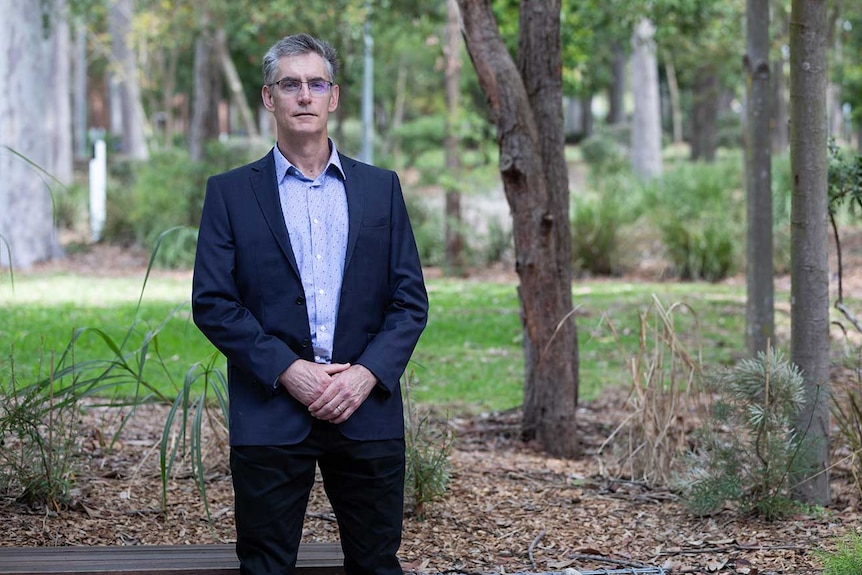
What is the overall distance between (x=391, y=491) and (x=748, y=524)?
204cm

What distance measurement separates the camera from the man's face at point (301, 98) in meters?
3.31

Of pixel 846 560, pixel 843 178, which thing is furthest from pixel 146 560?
pixel 843 178

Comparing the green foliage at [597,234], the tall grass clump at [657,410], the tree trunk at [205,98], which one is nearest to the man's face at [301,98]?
the tall grass clump at [657,410]

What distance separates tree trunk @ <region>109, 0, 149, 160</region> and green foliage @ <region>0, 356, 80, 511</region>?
27881mm

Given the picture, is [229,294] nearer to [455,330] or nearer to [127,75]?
[455,330]

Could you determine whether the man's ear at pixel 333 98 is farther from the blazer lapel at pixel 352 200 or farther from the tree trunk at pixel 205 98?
the tree trunk at pixel 205 98

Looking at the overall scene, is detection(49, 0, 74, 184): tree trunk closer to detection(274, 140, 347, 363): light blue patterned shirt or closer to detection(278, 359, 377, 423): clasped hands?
detection(274, 140, 347, 363): light blue patterned shirt

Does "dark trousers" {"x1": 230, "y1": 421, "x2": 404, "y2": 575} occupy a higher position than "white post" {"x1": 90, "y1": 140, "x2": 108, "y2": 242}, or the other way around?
"white post" {"x1": 90, "y1": 140, "x2": 108, "y2": 242}

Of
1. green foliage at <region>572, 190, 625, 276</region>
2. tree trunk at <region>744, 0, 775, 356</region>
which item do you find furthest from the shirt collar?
green foliage at <region>572, 190, 625, 276</region>

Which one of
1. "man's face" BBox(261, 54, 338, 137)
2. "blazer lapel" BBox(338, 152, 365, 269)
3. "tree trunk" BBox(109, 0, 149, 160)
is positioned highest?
"tree trunk" BBox(109, 0, 149, 160)

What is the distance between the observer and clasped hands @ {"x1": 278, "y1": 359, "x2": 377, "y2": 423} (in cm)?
319

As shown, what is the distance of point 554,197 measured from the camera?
247 inches

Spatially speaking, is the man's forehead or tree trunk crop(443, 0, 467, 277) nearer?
the man's forehead

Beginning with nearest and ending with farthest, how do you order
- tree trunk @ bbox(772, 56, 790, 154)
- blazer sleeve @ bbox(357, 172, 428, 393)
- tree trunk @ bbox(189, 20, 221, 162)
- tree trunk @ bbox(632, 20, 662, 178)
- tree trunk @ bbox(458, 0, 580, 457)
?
1. blazer sleeve @ bbox(357, 172, 428, 393)
2. tree trunk @ bbox(458, 0, 580, 457)
3. tree trunk @ bbox(189, 20, 221, 162)
4. tree trunk @ bbox(772, 56, 790, 154)
5. tree trunk @ bbox(632, 20, 662, 178)
